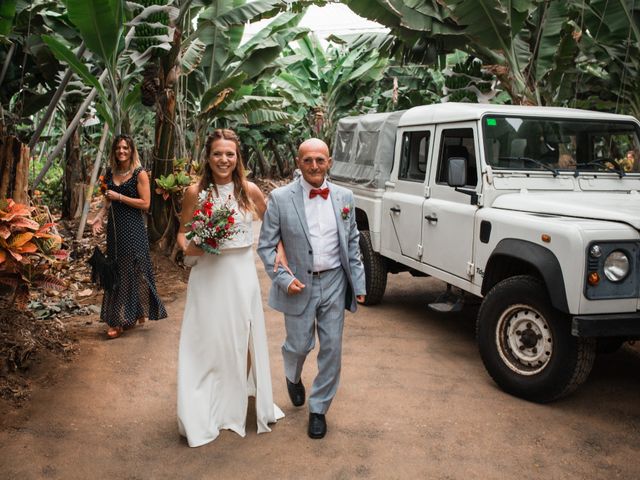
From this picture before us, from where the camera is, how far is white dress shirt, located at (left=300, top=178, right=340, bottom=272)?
386 cm

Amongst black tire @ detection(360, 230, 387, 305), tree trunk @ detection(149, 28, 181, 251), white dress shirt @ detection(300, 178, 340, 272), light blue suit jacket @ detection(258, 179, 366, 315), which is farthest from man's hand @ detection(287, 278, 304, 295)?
tree trunk @ detection(149, 28, 181, 251)

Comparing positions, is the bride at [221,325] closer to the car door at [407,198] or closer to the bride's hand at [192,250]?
the bride's hand at [192,250]

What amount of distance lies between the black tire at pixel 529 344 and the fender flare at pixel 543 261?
19cm

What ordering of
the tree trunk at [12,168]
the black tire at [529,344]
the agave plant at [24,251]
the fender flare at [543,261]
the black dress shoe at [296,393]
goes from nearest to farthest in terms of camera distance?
1. the agave plant at [24,251]
2. the fender flare at [543,261]
3. the black tire at [529,344]
4. the black dress shoe at [296,393]
5. the tree trunk at [12,168]

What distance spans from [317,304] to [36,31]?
6.42 m

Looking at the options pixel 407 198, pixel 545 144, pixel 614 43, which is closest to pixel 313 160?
pixel 545 144

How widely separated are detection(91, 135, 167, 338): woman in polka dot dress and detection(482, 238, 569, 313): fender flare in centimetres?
330

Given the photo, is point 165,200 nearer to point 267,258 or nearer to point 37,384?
point 37,384

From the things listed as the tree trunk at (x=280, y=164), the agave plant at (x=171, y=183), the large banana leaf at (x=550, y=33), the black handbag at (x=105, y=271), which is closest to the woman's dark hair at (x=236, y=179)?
the black handbag at (x=105, y=271)

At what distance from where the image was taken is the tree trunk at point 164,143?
26.8 feet

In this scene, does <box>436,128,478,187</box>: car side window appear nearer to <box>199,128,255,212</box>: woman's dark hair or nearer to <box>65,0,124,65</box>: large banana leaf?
<box>199,128,255,212</box>: woman's dark hair

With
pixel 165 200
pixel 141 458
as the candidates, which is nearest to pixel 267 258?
pixel 141 458

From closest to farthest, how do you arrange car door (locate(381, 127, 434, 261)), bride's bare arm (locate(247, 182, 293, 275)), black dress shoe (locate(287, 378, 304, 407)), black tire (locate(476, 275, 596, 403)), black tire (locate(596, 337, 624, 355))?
bride's bare arm (locate(247, 182, 293, 275)) < black tire (locate(476, 275, 596, 403)) < black dress shoe (locate(287, 378, 304, 407)) < black tire (locate(596, 337, 624, 355)) < car door (locate(381, 127, 434, 261))

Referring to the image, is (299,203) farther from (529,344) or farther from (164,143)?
(164,143)
